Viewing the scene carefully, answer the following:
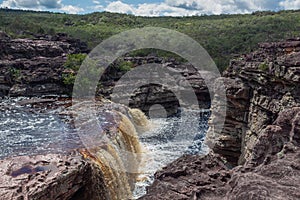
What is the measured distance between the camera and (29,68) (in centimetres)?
2964

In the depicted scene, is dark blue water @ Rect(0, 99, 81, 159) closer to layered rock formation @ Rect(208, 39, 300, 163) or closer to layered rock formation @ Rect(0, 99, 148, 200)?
layered rock formation @ Rect(0, 99, 148, 200)

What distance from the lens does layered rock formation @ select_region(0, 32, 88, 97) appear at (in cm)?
2750

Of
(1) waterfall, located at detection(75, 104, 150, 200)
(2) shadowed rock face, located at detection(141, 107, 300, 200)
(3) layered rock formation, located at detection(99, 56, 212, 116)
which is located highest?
(2) shadowed rock face, located at detection(141, 107, 300, 200)

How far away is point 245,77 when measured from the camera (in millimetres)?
15367

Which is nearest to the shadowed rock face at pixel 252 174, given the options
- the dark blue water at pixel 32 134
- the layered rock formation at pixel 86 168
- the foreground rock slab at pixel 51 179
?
the foreground rock slab at pixel 51 179

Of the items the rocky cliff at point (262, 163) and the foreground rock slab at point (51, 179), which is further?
the foreground rock slab at point (51, 179)

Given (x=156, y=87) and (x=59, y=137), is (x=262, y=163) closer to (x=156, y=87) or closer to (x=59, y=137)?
(x=59, y=137)

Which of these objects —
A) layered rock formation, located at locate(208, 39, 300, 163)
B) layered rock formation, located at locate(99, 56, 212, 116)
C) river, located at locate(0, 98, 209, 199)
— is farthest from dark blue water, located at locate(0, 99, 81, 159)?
layered rock formation, located at locate(99, 56, 212, 116)

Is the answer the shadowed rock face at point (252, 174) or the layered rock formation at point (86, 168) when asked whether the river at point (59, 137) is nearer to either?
the layered rock formation at point (86, 168)

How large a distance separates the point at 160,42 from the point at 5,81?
2790 cm

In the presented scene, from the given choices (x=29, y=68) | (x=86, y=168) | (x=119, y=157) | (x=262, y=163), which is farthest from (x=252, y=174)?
(x=29, y=68)

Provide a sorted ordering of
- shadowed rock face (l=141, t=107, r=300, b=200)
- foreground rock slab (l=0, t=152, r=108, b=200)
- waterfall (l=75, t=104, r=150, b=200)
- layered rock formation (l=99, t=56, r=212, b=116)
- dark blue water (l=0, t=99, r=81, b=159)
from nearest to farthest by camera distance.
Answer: shadowed rock face (l=141, t=107, r=300, b=200) → foreground rock slab (l=0, t=152, r=108, b=200) → waterfall (l=75, t=104, r=150, b=200) → dark blue water (l=0, t=99, r=81, b=159) → layered rock formation (l=99, t=56, r=212, b=116)

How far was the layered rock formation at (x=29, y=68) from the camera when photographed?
2750 cm

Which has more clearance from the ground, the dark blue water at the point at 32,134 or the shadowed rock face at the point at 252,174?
the shadowed rock face at the point at 252,174
